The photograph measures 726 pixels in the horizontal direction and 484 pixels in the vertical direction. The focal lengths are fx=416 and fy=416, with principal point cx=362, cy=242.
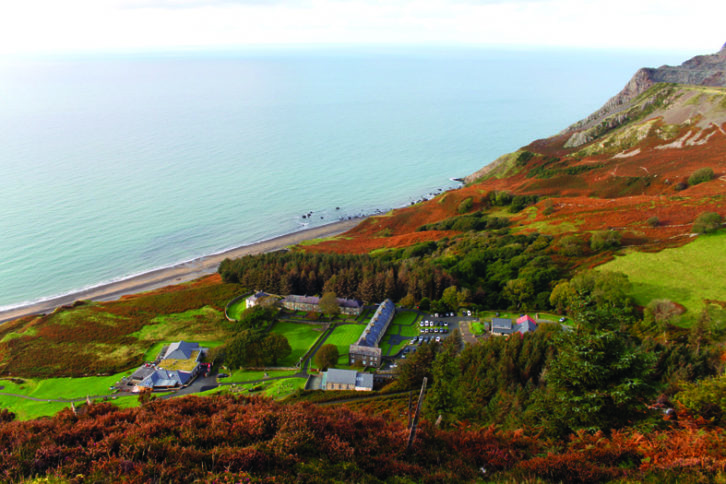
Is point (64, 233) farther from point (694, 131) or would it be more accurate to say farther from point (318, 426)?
point (694, 131)

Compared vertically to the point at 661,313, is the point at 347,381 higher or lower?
lower

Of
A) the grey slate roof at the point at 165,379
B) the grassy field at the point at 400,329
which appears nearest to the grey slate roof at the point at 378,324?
the grassy field at the point at 400,329

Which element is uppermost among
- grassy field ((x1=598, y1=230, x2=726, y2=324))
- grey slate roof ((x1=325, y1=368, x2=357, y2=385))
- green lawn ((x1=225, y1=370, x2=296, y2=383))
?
grassy field ((x1=598, y1=230, x2=726, y2=324))

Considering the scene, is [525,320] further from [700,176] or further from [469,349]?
[700,176]

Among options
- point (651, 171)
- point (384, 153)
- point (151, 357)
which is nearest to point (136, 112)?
Answer: point (384, 153)

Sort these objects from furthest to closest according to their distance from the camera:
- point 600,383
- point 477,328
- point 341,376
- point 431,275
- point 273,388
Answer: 1. point 431,275
2. point 477,328
3. point 273,388
4. point 341,376
5. point 600,383

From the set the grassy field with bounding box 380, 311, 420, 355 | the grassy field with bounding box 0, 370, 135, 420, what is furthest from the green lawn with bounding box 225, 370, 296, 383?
the grassy field with bounding box 0, 370, 135, 420

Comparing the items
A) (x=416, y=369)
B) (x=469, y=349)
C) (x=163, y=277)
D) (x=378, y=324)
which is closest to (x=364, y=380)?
(x=416, y=369)

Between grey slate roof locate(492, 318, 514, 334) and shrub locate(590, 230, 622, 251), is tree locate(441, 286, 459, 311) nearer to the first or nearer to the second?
grey slate roof locate(492, 318, 514, 334)
